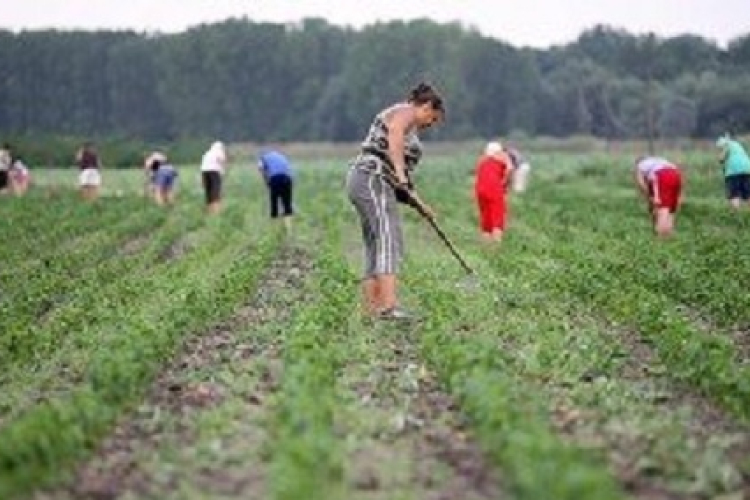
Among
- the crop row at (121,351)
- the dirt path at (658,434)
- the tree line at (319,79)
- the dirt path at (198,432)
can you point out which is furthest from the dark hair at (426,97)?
the tree line at (319,79)

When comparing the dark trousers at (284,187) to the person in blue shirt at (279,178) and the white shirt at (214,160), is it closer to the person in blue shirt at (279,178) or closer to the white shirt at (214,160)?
the person in blue shirt at (279,178)

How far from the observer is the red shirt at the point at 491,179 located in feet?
64.5

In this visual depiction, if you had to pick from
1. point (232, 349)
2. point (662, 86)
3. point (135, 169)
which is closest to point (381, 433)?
point (232, 349)

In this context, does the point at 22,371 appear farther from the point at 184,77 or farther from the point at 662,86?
the point at 184,77

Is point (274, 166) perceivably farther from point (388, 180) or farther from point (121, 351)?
point (121, 351)

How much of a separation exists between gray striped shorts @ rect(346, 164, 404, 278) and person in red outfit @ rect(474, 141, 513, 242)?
7604mm

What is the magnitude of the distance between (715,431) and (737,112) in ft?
297

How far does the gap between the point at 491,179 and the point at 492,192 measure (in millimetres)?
188

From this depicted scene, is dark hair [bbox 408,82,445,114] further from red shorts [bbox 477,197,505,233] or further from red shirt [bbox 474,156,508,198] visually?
red shorts [bbox 477,197,505,233]

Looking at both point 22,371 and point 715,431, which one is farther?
point 22,371

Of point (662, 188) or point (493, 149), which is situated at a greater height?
point (493, 149)

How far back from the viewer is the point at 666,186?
2002 centimetres

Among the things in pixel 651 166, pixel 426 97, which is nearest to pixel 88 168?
pixel 651 166

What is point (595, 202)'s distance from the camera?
3097 cm
